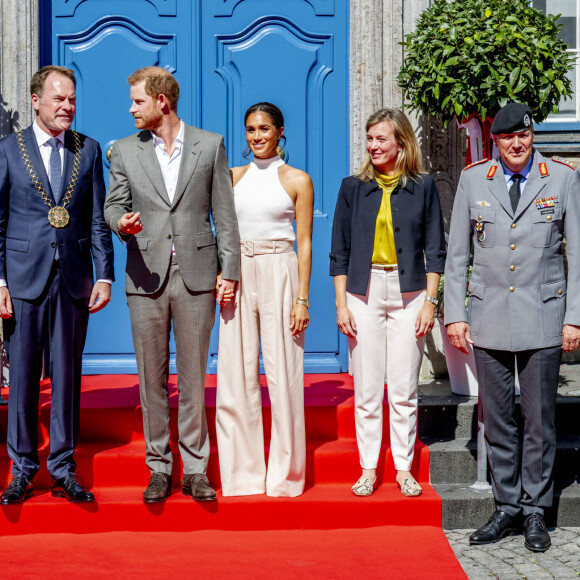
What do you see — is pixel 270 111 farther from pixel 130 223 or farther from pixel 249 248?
pixel 130 223

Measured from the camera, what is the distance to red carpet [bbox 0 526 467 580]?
154 inches

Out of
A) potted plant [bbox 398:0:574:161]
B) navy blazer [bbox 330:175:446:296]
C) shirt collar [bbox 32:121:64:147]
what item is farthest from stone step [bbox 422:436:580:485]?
shirt collar [bbox 32:121:64:147]

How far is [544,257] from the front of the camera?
4301mm

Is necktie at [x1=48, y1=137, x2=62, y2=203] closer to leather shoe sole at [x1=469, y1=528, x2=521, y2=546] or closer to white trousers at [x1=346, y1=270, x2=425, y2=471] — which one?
white trousers at [x1=346, y1=270, x2=425, y2=471]

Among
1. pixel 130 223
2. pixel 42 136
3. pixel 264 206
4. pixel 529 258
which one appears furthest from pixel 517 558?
pixel 42 136

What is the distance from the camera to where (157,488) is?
435 cm

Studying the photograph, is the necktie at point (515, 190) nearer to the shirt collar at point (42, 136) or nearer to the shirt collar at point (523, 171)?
the shirt collar at point (523, 171)

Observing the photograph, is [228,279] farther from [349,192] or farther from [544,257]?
[544,257]

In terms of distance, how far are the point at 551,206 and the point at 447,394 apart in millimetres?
1555

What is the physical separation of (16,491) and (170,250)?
1340 millimetres

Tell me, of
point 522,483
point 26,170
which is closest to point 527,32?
point 522,483

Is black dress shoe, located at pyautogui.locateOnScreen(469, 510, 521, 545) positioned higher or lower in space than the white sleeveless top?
lower

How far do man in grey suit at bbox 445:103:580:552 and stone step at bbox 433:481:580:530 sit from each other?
0.53ft

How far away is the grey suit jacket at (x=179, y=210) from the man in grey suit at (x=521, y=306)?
1.17m
